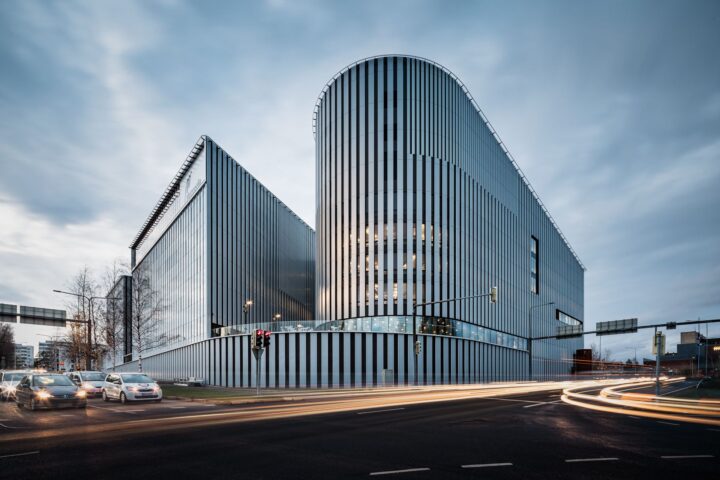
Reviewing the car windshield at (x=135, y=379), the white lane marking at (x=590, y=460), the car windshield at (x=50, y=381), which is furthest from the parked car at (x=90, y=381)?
the white lane marking at (x=590, y=460)

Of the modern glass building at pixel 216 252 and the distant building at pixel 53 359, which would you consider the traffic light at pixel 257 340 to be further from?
the distant building at pixel 53 359

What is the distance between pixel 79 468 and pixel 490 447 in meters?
8.90

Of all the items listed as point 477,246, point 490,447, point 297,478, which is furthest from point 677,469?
point 477,246

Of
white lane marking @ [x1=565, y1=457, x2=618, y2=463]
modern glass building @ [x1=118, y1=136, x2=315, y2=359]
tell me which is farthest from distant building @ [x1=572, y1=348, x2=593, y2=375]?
white lane marking @ [x1=565, y1=457, x2=618, y2=463]

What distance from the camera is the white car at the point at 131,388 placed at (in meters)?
26.0

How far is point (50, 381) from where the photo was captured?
74.5 ft

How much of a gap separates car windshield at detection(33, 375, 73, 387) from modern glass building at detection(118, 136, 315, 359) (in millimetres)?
36340

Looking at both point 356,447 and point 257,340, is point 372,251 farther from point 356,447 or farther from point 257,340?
point 356,447

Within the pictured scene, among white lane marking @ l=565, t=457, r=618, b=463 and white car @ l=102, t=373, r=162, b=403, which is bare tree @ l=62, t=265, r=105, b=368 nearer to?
white car @ l=102, t=373, r=162, b=403

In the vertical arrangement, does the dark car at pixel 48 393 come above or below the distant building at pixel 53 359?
above

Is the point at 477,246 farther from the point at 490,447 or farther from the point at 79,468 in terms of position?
the point at 79,468

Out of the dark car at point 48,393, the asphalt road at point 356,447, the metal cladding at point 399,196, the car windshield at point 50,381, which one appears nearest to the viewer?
the asphalt road at point 356,447

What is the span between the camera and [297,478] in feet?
28.4

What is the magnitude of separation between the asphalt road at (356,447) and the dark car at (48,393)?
2540mm
